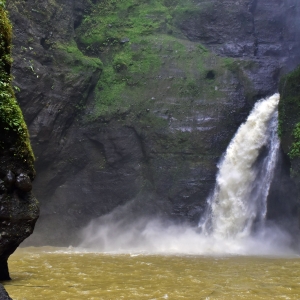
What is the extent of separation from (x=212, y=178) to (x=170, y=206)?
244 centimetres

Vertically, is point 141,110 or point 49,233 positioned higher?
point 141,110

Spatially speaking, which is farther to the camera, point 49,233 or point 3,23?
point 49,233

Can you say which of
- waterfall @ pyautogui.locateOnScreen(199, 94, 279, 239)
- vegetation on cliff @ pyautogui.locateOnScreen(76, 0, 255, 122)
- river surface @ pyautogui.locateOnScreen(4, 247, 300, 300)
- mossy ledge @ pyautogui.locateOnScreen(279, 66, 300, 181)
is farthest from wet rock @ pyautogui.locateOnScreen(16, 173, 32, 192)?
vegetation on cliff @ pyautogui.locateOnScreen(76, 0, 255, 122)

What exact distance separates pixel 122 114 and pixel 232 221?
7813mm

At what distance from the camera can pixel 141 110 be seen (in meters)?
20.2

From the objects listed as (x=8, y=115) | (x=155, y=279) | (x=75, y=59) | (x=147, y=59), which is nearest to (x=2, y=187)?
(x=8, y=115)

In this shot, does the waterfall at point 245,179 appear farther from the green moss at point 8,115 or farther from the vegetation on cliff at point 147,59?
the green moss at point 8,115

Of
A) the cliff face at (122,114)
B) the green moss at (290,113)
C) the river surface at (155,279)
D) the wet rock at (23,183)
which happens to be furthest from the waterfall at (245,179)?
the wet rock at (23,183)

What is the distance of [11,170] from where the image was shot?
8.18 m

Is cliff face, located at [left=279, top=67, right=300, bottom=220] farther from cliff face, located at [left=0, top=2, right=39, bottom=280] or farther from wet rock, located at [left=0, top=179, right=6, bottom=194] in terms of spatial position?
wet rock, located at [left=0, top=179, right=6, bottom=194]

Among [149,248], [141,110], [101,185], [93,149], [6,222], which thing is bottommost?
[149,248]

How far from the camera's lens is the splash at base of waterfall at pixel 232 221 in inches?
641

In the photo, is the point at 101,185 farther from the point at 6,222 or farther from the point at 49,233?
the point at 6,222

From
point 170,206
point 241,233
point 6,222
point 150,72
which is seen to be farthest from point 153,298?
point 150,72
